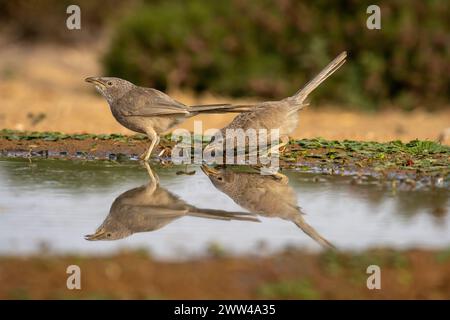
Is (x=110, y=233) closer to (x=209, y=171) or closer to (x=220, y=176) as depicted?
(x=220, y=176)

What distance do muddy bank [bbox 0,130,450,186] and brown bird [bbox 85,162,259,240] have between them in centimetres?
166

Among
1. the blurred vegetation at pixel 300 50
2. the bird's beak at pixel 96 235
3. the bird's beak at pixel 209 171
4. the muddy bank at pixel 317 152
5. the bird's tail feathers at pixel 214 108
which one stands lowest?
the bird's beak at pixel 96 235

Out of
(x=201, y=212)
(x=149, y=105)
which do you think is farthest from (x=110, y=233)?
(x=149, y=105)

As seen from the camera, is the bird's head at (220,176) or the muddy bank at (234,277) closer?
the muddy bank at (234,277)

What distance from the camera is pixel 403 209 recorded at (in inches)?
248

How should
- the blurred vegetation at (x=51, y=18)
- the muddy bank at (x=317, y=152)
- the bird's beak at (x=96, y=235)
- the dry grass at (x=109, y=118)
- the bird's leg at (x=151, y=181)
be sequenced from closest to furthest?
the bird's beak at (x=96, y=235) < the bird's leg at (x=151, y=181) < the muddy bank at (x=317, y=152) < the dry grass at (x=109, y=118) < the blurred vegetation at (x=51, y=18)

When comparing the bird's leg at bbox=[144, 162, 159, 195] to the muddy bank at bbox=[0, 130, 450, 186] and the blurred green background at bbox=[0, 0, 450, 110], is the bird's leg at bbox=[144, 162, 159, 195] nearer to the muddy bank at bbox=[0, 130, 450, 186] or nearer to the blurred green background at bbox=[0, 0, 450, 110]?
the muddy bank at bbox=[0, 130, 450, 186]

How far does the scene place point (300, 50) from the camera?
14.3 meters

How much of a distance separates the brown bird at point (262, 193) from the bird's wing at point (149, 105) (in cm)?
62

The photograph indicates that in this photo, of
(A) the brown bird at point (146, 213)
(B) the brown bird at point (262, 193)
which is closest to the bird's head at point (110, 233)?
(A) the brown bird at point (146, 213)

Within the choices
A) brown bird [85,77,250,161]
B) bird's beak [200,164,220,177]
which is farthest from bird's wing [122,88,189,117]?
bird's beak [200,164,220,177]

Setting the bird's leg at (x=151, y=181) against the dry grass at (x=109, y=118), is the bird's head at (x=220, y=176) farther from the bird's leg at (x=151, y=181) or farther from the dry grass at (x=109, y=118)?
Answer: the dry grass at (x=109, y=118)

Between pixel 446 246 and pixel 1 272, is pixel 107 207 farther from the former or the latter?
pixel 446 246

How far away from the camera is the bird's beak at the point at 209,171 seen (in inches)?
303
